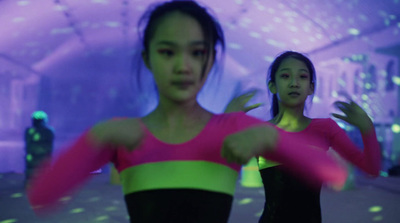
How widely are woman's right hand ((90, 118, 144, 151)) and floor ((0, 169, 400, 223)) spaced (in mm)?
2319

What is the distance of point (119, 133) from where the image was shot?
0.83 meters

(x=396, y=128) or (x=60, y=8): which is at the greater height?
(x=60, y=8)

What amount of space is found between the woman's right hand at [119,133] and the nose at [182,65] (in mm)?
163

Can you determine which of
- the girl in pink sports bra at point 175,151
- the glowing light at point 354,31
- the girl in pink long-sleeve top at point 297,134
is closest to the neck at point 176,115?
the girl in pink sports bra at point 175,151

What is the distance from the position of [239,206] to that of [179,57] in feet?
12.3

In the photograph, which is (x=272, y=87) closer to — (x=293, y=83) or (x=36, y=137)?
(x=293, y=83)

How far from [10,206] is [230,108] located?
3872 millimetres

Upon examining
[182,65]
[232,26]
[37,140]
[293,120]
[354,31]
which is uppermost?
[232,26]

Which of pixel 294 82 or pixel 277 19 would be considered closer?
pixel 294 82

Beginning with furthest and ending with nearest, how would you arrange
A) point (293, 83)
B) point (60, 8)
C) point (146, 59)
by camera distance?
point (60, 8), point (293, 83), point (146, 59)

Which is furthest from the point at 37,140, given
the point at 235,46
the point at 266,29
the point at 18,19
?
the point at 235,46

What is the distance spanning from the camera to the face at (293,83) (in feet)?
5.59

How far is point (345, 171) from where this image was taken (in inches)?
32.6

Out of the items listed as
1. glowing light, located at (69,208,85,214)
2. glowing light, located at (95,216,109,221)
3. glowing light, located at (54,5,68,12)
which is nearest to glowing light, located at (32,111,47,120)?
glowing light, located at (69,208,85,214)
